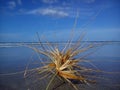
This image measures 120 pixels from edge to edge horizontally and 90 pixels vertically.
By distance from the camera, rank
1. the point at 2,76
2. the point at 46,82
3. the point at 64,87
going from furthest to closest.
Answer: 1. the point at 2,76
2. the point at 46,82
3. the point at 64,87

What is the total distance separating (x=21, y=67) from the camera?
4.05 meters

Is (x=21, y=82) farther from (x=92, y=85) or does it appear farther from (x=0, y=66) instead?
(x=0, y=66)

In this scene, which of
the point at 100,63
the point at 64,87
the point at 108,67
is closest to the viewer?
the point at 64,87

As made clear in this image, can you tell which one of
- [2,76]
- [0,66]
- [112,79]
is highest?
[0,66]

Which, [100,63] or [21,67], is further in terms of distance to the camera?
[100,63]

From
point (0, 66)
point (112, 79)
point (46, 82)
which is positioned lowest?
point (112, 79)

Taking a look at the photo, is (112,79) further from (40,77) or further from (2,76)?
(2,76)

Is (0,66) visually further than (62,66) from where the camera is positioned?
Yes

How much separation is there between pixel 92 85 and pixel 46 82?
1.77 ft

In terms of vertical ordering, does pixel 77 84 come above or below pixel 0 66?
below

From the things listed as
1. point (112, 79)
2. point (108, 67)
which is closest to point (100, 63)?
point (108, 67)

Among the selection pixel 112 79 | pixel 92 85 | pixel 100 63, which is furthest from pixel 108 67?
pixel 92 85

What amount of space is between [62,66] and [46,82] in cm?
29

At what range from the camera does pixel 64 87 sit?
8.79 feet
